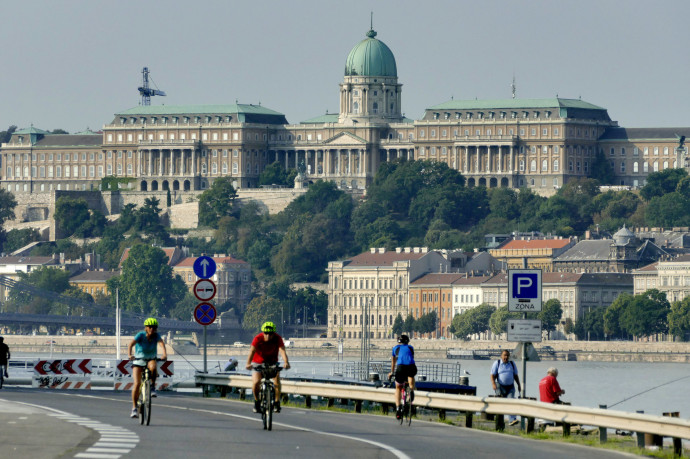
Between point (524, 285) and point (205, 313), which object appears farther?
point (205, 313)

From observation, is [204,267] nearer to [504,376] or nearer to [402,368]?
[504,376]

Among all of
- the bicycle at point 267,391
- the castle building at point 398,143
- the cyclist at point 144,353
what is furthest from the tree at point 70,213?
the bicycle at point 267,391

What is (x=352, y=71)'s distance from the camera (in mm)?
193750

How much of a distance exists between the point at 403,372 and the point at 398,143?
540 ft

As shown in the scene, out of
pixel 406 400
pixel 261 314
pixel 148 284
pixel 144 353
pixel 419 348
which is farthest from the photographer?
pixel 148 284

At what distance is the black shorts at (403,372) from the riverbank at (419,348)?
88.3m

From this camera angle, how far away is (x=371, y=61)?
634ft

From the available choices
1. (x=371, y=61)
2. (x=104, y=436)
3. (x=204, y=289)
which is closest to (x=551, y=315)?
(x=371, y=61)

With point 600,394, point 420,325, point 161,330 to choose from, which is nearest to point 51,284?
point 161,330

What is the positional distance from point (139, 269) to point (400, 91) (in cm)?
3992

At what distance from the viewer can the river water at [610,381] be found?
2675 inches

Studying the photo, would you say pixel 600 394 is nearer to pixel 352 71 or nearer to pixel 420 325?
pixel 420 325

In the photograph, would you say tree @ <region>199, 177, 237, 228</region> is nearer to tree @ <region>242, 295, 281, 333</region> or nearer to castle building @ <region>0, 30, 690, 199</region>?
castle building @ <region>0, 30, 690, 199</region>

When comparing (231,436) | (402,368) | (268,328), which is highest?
(268,328)
